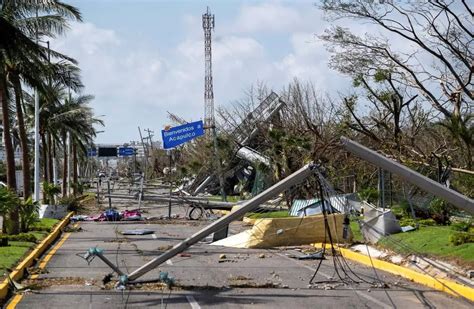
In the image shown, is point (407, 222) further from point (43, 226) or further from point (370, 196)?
point (43, 226)

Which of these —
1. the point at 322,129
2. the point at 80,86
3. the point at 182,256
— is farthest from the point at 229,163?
the point at 182,256

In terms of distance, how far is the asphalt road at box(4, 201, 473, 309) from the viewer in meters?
10.4

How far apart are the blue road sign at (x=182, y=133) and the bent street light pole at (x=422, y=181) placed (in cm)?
2732

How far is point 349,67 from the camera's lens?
2395cm

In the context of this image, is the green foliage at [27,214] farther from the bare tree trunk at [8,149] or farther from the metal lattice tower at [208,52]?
the metal lattice tower at [208,52]

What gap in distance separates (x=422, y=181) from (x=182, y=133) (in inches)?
1109

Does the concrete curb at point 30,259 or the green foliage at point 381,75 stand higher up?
the green foliage at point 381,75

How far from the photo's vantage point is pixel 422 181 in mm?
10125

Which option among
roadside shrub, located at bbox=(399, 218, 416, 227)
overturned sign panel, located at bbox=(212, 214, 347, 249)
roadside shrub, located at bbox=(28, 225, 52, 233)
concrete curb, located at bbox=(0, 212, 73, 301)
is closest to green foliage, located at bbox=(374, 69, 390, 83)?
roadside shrub, located at bbox=(399, 218, 416, 227)

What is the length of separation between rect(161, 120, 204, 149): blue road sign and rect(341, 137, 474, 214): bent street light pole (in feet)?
89.6

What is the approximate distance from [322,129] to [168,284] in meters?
25.4

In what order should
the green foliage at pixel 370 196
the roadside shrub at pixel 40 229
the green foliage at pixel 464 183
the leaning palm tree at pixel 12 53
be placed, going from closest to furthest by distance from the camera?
the leaning palm tree at pixel 12 53 → the green foliage at pixel 464 183 → the roadside shrub at pixel 40 229 → the green foliage at pixel 370 196

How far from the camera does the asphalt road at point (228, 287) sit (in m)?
10.4

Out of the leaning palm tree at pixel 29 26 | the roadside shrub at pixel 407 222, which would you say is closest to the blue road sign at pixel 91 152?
the leaning palm tree at pixel 29 26
